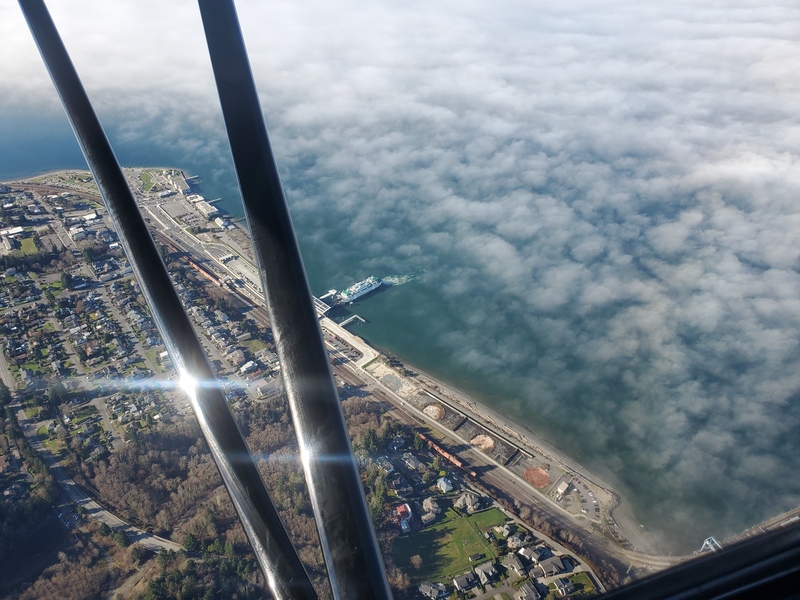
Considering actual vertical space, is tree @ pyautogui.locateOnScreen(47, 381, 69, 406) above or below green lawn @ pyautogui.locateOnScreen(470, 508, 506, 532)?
above

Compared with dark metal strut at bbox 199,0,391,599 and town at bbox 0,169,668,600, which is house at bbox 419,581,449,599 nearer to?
town at bbox 0,169,668,600

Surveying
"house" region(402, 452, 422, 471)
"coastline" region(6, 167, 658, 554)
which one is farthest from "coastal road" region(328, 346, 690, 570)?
"house" region(402, 452, 422, 471)

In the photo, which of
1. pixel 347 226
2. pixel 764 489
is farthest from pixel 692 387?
pixel 347 226

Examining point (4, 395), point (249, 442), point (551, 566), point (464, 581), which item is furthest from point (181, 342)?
point (4, 395)

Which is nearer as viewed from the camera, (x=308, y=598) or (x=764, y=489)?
(x=308, y=598)

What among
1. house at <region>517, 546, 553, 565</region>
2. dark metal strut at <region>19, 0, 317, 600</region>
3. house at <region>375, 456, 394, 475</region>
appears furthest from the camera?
house at <region>375, 456, 394, 475</region>

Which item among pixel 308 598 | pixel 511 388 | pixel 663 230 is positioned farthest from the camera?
pixel 663 230

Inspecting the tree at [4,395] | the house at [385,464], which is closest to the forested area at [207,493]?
the house at [385,464]

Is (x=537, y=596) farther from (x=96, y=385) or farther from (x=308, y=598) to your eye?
(x=96, y=385)

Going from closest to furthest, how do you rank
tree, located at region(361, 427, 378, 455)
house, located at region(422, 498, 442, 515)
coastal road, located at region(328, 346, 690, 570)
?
coastal road, located at region(328, 346, 690, 570) < house, located at region(422, 498, 442, 515) < tree, located at region(361, 427, 378, 455)
